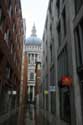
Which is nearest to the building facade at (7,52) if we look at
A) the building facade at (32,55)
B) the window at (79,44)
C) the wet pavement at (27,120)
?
the wet pavement at (27,120)

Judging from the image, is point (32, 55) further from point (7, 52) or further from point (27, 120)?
point (27, 120)

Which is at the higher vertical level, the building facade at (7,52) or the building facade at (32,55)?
the building facade at (32,55)

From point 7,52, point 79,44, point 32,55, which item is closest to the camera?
point 79,44

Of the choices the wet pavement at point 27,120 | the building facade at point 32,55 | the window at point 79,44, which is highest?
the building facade at point 32,55

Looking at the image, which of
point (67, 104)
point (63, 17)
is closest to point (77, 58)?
point (67, 104)

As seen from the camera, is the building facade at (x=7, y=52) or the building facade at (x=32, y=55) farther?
the building facade at (x=32, y=55)

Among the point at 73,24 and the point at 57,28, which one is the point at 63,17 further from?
the point at 73,24

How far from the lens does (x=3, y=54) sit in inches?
798

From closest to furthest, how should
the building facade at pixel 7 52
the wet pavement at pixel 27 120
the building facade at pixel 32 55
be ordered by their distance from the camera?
the wet pavement at pixel 27 120 → the building facade at pixel 7 52 → the building facade at pixel 32 55

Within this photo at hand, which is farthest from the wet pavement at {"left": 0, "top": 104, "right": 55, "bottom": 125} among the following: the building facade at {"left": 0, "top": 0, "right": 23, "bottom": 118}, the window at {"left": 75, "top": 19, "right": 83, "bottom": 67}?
the window at {"left": 75, "top": 19, "right": 83, "bottom": 67}

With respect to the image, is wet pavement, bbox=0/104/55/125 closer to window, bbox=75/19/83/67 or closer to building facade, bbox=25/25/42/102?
window, bbox=75/19/83/67

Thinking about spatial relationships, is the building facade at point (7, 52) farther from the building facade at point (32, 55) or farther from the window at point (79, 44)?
the building facade at point (32, 55)

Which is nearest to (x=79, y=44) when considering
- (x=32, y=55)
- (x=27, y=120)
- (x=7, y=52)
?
(x=27, y=120)

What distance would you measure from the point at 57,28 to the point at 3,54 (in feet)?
24.8
